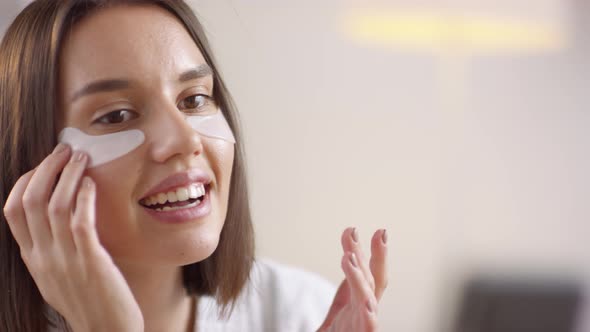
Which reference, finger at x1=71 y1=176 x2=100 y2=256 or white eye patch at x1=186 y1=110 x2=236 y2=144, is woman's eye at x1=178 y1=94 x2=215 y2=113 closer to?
white eye patch at x1=186 y1=110 x2=236 y2=144

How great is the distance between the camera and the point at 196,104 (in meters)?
0.93

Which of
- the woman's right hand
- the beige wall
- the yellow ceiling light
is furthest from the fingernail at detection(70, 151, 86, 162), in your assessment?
the yellow ceiling light

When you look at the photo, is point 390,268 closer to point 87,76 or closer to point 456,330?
point 456,330

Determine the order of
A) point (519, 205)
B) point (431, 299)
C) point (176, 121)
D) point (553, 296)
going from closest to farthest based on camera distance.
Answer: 1. point (176, 121)
2. point (553, 296)
3. point (431, 299)
4. point (519, 205)

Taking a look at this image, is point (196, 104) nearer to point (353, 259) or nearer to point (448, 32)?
point (353, 259)

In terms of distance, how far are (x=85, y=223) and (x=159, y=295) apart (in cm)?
23

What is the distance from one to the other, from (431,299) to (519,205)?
0.46m

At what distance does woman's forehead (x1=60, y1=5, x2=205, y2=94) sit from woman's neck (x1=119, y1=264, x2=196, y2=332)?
0.85 feet

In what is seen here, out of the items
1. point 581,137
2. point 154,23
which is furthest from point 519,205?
point 154,23

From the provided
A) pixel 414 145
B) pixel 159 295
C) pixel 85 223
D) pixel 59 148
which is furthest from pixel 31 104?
pixel 414 145

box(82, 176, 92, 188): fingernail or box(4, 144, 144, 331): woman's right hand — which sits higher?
box(82, 176, 92, 188): fingernail

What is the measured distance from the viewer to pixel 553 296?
6.82 feet

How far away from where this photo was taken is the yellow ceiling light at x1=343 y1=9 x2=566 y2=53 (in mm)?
2041

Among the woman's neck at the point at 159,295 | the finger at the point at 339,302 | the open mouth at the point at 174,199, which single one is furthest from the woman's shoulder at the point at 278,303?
the open mouth at the point at 174,199
